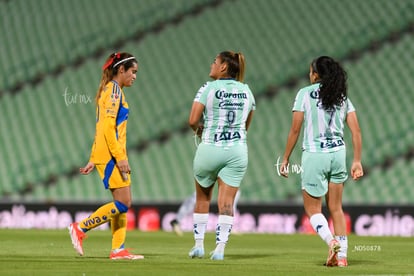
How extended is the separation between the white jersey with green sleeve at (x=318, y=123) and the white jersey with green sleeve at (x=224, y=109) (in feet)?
1.95

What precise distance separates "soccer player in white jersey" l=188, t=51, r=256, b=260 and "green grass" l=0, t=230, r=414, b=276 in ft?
1.70

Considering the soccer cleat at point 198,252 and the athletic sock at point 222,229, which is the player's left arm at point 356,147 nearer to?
the athletic sock at point 222,229

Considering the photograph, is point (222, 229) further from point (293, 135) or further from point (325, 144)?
point (325, 144)

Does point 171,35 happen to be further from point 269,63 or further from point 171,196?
point 171,196

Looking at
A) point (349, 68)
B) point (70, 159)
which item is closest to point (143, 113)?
point (70, 159)

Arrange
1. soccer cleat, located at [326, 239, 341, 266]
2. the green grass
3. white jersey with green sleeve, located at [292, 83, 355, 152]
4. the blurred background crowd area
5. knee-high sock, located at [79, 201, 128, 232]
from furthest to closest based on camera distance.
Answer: the blurred background crowd area → knee-high sock, located at [79, 201, 128, 232] → white jersey with green sleeve, located at [292, 83, 355, 152] → soccer cleat, located at [326, 239, 341, 266] → the green grass

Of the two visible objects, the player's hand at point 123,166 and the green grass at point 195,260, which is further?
the player's hand at point 123,166

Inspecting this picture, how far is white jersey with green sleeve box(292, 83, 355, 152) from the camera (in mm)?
8211

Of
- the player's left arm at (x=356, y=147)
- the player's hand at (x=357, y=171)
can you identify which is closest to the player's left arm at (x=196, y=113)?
the player's left arm at (x=356, y=147)

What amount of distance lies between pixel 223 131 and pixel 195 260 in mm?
1137

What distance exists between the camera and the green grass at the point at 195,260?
7461 mm

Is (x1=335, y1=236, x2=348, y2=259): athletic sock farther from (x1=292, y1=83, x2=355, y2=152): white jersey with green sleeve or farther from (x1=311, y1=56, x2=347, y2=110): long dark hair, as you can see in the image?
(x1=311, y1=56, x2=347, y2=110): long dark hair

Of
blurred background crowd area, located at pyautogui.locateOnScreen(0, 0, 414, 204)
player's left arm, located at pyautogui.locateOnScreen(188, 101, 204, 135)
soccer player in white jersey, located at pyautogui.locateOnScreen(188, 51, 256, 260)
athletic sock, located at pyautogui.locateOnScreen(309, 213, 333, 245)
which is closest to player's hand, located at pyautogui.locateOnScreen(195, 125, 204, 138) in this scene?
soccer player in white jersey, located at pyautogui.locateOnScreen(188, 51, 256, 260)

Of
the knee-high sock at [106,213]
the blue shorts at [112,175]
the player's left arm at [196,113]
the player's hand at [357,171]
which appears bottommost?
the knee-high sock at [106,213]
